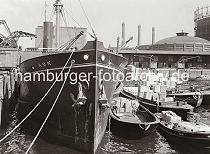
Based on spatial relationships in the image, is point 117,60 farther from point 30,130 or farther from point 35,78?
point 30,130

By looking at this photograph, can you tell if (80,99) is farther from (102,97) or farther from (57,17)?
(57,17)

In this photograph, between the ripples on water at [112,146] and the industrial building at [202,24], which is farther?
the industrial building at [202,24]

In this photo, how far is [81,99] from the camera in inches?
485

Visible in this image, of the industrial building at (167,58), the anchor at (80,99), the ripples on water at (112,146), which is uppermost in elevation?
the industrial building at (167,58)

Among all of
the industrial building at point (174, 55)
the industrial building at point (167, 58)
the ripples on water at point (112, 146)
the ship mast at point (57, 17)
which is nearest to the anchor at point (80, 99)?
the ripples on water at point (112, 146)

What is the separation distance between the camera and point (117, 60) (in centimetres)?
1446

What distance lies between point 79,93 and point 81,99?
0.31 meters

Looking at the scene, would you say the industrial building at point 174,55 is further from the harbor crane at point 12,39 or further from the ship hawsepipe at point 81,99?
the ship hawsepipe at point 81,99

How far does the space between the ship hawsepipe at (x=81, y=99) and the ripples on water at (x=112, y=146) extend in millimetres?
599

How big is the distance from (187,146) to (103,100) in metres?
5.08

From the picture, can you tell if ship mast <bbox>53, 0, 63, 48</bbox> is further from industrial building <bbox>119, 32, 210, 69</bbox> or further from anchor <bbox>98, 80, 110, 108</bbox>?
industrial building <bbox>119, 32, 210, 69</bbox>

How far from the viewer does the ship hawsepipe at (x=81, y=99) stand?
1241 cm

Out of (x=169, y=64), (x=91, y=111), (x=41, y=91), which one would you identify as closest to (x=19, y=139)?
(x=41, y=91)

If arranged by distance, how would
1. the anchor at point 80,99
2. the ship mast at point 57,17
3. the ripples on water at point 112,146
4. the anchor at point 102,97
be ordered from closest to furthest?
the anchor at point 80,99
the anchor at point 102,97
the ripples on water at point 112,146
the ship mast at point 57,17
